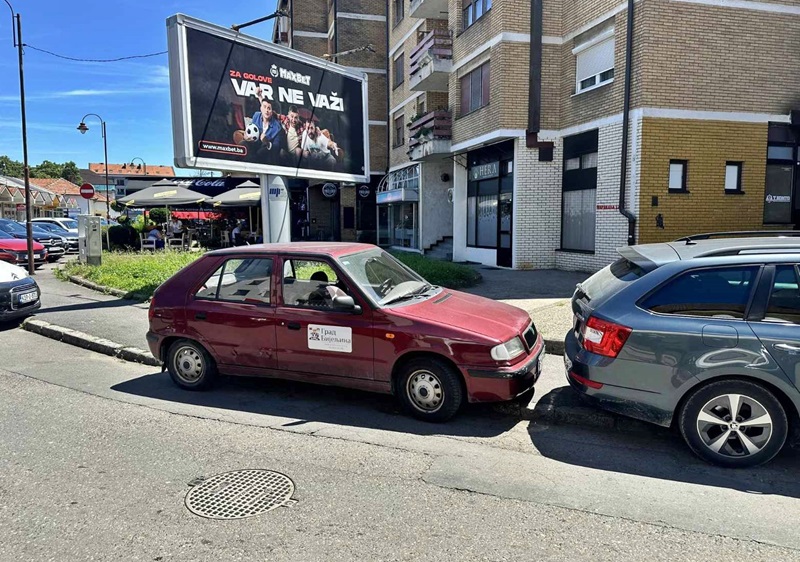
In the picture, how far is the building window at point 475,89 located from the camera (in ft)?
55.1

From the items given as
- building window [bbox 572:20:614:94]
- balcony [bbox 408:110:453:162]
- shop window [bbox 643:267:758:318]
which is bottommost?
shop window [bbox 643:267:758:318]

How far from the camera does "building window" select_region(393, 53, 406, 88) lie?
26.1 m

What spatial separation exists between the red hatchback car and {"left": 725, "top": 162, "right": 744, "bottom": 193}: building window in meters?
10.5

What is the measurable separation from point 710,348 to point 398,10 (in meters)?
26.1

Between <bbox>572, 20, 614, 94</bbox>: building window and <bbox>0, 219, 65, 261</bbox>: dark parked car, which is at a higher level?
<bbox>572, 20, 614, 94</bbox>: building window

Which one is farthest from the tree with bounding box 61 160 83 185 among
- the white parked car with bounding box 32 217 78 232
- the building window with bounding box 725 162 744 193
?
the building window with bounding box 725 162 744 193

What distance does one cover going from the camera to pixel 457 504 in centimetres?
346

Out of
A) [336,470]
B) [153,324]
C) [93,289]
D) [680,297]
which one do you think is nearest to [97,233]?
[93,289]

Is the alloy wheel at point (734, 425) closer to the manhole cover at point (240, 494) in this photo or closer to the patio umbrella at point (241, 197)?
the manhole cover at point (240, 494)

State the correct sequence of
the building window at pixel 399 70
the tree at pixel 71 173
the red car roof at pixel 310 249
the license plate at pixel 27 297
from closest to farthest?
the red car roof at pixel 310 249 < the license plate at pixel 27 297 < the building window at pixel 399 70 < the tree at pixel 71 173

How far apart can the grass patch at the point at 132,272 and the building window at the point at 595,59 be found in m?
11.0

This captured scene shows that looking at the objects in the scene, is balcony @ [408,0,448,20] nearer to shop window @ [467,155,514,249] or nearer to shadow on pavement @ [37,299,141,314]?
shop window @ [467,155,514,249]

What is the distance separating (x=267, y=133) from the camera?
1259 cm

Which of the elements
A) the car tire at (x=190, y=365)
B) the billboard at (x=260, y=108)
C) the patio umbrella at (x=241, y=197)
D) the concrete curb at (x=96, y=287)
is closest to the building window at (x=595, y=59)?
the billboard at (x=260, y=108)
